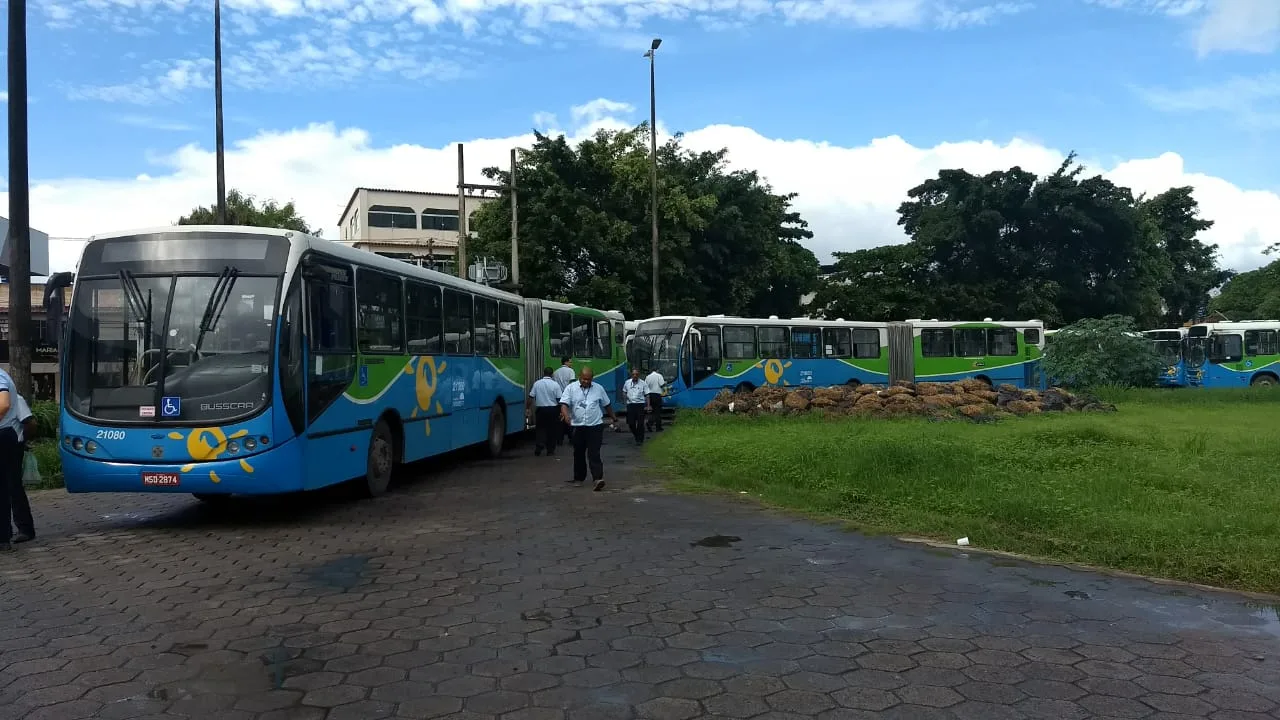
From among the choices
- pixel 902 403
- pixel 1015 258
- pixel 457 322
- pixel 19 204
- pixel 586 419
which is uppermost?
pixel 1015 258

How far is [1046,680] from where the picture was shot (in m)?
4.54

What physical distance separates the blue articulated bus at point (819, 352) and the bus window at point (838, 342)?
1.3 inches

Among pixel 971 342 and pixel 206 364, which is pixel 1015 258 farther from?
pixel 206 364

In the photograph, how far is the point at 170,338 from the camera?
29.1ft

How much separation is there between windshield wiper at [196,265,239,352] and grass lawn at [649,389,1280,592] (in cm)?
607

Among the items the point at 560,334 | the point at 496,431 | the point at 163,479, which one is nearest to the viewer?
the point at 163,479

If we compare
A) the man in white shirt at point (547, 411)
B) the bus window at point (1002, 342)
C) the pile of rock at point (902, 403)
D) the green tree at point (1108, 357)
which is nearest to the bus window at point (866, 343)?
the bus window at point (1002, 342)

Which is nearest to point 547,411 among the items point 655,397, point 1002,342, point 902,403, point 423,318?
point 655,397

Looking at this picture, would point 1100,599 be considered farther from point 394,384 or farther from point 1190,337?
point 1190,337

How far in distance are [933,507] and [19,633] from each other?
7.76 m

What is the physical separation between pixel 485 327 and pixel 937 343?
22287mm

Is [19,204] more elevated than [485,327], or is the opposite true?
[19,204]

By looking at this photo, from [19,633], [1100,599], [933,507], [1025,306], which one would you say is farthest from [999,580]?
[1025,306]

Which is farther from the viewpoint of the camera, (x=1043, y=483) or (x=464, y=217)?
(x=464, y=217)
